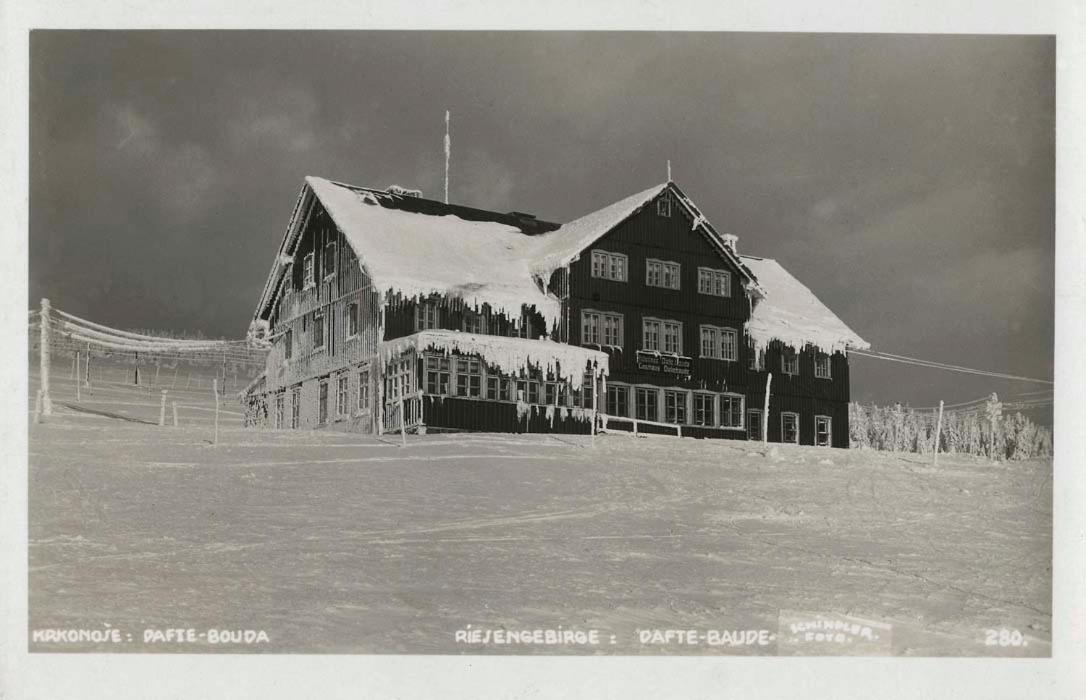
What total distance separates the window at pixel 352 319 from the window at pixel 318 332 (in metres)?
0.80

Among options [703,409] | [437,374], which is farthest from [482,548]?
[703,409]

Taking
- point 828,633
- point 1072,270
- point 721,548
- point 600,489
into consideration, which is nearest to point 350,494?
point 600,489

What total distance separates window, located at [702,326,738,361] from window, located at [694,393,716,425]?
912 millimetres

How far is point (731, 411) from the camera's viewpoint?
32.2m

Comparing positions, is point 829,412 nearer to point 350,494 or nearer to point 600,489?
point 600,489

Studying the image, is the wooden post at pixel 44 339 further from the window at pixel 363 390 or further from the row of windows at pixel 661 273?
the row of windows at pixel 661 273

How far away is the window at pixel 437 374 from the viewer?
28156 mm

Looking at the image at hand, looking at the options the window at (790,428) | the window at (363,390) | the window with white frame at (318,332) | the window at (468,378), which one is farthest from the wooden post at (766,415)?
the window with white frame at (318,332)

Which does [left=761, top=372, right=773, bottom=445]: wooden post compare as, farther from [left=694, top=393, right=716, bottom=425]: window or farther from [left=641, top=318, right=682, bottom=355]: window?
[left=641, top=318, right=682, bottom=355]: window

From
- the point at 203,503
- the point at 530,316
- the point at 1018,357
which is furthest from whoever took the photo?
the point at 530,316

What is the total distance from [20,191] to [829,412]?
18.3 metres

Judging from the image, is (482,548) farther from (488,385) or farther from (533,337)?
(533,337)

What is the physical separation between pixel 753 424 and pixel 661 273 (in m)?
4.06

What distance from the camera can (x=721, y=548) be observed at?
2317cm
